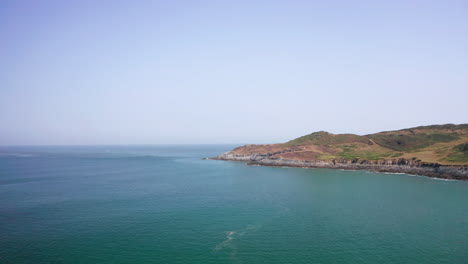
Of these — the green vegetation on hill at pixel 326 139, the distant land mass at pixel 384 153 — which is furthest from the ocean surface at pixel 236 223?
the green vegetation on hill at pixel 326 139

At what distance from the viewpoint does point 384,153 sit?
5054 inches

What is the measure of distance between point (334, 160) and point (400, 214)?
243ft

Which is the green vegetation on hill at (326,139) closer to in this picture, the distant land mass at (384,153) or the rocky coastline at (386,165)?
the distant land mass at (384,153)

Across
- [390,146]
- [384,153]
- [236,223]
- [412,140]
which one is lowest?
[236,223]

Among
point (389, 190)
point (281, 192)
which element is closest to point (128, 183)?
point (281, 192)

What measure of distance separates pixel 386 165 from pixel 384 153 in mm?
21631

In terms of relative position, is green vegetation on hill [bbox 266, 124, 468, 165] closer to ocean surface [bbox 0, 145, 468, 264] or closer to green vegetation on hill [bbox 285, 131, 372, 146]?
green vegetation on hill [bbox 285, 131, 372, 146]

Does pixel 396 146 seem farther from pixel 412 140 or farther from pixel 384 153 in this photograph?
pixel 384 153

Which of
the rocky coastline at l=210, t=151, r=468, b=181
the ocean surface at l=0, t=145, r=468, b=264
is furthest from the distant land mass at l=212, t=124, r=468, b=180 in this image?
the ocean surface at l=0, t=145, r=468, b=264

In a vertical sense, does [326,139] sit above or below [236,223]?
above

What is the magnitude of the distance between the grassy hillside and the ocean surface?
37.6m

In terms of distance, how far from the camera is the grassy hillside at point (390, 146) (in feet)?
368

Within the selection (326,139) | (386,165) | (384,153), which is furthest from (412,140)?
(386,165)

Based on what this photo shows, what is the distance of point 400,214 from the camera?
5006 centimetres
